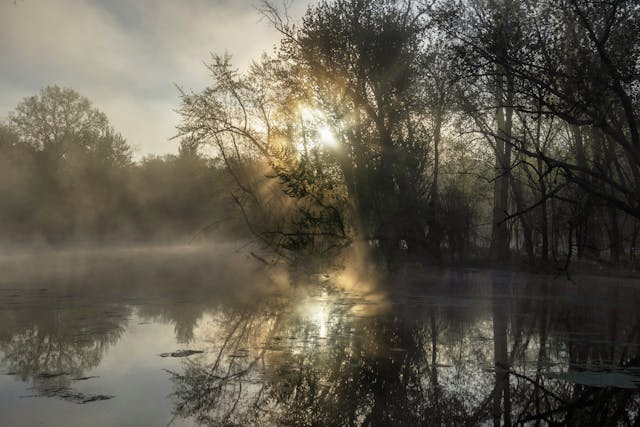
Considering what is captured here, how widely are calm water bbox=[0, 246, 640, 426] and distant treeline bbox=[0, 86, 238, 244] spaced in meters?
25.0

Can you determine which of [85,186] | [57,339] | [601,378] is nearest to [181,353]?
[57,339]

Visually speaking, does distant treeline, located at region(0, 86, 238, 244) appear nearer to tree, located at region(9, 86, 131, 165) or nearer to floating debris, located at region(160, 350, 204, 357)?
tree, located at region(9, 86, 131, 165)

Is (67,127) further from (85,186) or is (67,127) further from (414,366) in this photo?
(414,366)

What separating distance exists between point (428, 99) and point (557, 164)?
16.3 meters

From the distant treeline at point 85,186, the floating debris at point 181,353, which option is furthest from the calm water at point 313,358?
the distant treeline at point 85,186

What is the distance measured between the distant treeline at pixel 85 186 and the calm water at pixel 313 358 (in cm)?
2504

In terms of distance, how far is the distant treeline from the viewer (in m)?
44.0

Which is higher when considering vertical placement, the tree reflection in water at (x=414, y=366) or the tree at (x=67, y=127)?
the tree at (x=67, y=127)

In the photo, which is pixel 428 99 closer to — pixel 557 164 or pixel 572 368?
pixel 557 164

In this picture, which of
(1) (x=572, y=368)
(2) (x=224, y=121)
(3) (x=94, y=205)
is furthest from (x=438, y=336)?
(3) (x=94, y=205)

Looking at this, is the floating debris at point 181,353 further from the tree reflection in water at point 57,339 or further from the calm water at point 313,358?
the tree reflection in water at point 57,339

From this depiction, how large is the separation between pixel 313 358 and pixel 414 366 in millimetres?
1299

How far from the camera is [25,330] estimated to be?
34.1 feet

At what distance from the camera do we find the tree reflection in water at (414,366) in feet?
21.3
